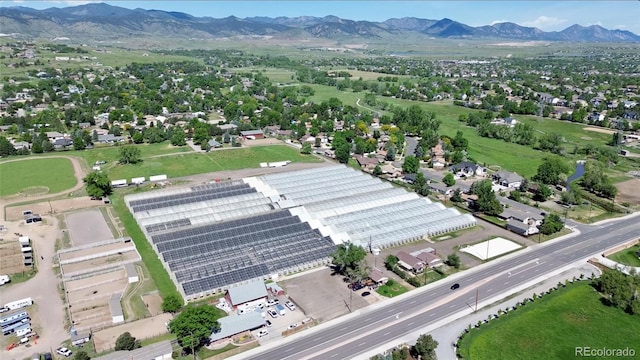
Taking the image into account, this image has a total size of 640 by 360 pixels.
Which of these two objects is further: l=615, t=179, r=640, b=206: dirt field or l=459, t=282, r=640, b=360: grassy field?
l=615, t=179, r=640, b=206: dirt field

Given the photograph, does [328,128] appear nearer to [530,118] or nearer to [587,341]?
[530,118]

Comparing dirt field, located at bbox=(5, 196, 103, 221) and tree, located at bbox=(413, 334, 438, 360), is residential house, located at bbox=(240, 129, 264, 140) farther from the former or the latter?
tree, located at bbox=(413, 334, 438, 360)

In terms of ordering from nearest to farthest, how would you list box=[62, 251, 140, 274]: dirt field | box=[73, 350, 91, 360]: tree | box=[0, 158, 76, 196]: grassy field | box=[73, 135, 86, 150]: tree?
box=[73, 350, 91, 360]: tree
box=[62, 251, 140, 274]: dirt field
box=[0, 158, 76, 196]: grassy field
box=[73, 135, 86, 150]: tree

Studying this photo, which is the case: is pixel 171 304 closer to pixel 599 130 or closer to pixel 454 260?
pixel 454 260

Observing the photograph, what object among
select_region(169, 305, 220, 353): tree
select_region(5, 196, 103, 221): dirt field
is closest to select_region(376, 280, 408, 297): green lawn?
select_region(169, 305, 220, 353): tree

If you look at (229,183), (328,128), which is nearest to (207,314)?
(229,183)

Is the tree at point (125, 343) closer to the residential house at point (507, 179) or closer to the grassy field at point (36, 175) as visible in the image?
the grassy field at point (36, 175)
